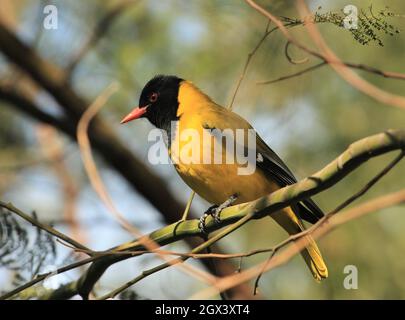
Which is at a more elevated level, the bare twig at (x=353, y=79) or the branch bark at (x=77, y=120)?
the branch bark at (x=77, y=120)

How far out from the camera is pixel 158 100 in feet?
12.4

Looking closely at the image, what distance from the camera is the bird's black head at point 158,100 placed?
3738 mm

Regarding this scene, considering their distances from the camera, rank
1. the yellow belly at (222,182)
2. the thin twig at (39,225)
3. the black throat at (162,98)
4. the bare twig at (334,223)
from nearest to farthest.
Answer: the bare twig at (334,223) < the thin twig at (39,225) < the yellow belly at (222,182) < the black throat at (162,98)

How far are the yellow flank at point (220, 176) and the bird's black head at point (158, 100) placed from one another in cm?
19

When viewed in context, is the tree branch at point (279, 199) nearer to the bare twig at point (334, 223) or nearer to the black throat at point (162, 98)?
the bare twig at point (334, 223)

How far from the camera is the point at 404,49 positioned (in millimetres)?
4500

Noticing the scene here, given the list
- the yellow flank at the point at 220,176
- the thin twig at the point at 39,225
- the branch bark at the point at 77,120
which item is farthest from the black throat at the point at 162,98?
the thin twig at the point at 39,225

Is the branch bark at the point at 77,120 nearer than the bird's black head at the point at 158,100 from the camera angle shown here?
No

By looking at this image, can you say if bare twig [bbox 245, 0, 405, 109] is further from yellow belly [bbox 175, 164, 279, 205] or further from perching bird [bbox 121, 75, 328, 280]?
yellow belly [bbox 175, 164, 279, 205]

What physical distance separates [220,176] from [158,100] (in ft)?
2.63

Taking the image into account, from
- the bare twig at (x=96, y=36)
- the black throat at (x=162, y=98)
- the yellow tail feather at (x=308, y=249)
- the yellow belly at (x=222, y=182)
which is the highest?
the bare twig at (x=96, y=36)

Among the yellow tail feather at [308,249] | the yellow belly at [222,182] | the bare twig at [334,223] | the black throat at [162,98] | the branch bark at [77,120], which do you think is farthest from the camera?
the branch bark at [77,120]

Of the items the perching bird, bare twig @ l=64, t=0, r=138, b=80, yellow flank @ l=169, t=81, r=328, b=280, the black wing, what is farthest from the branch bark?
the black wing

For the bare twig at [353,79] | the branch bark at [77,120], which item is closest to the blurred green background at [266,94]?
the branch bark at [77,120]
